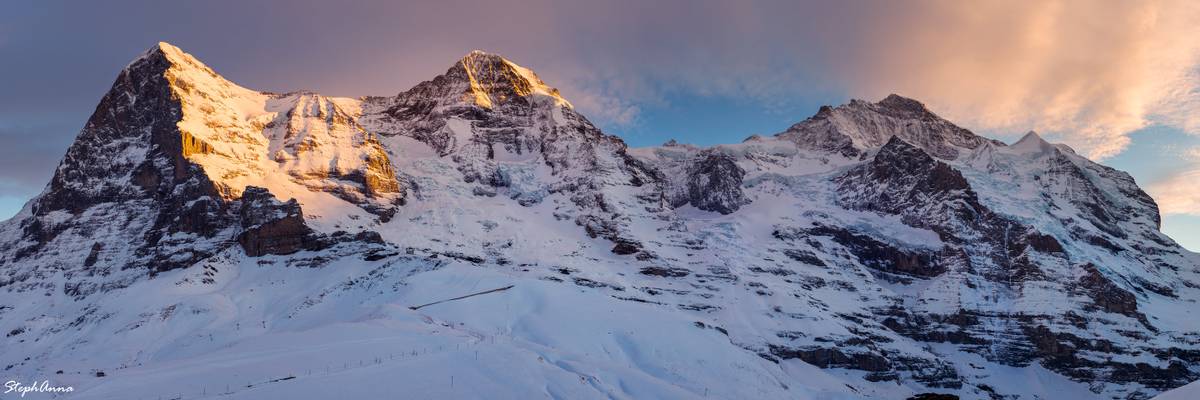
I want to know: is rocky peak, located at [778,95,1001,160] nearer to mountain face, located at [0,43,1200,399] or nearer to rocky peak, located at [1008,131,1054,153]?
rocky peak, located at [1008,131,1054,153]

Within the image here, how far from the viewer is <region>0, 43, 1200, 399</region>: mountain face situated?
6003 centimetres

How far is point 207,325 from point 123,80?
194 ft

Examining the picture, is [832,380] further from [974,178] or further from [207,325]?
[974,178]

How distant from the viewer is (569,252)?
91.4 m

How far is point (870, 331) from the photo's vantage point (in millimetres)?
84312

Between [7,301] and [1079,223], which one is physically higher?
[1079,223]

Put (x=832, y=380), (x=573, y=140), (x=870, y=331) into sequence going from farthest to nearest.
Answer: (x=573, y=140), (x=870, y=331), (x=832, y=380)

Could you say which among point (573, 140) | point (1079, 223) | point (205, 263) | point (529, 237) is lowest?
point (205, 263)

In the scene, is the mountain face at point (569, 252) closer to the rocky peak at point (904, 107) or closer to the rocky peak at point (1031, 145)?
the rocky peak at point (1031, 145)

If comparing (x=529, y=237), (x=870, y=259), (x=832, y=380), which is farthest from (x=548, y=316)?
(x=870, y=259)
